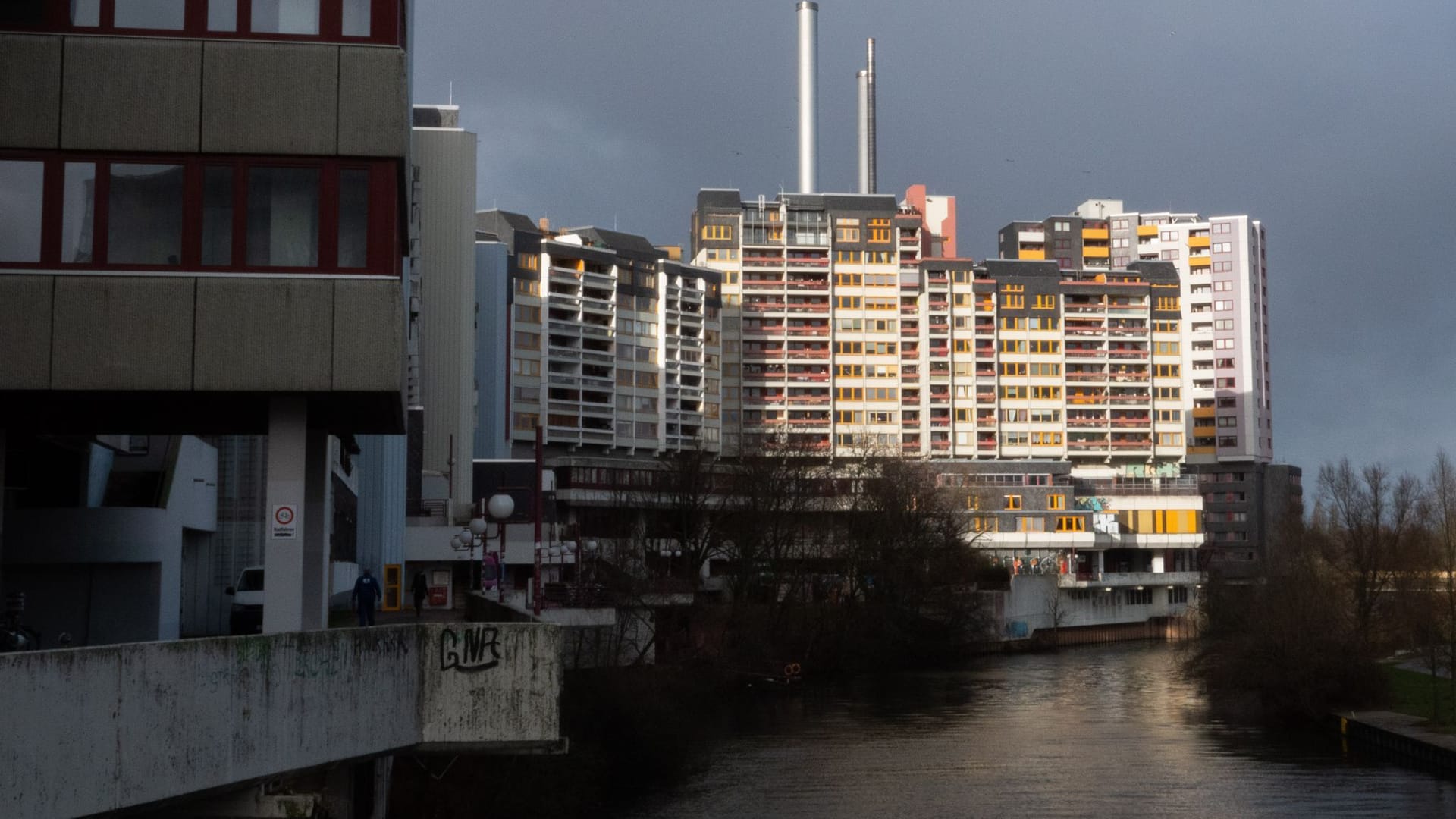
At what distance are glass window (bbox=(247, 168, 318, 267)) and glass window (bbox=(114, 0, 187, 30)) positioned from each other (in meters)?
2.68

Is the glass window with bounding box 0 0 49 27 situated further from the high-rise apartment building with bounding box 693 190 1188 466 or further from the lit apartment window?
the high-rise apartment building with bounding box 693 190 1188 466

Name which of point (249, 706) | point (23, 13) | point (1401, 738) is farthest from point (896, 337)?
point (249, 706)

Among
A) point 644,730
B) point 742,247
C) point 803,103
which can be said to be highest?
point 803,103

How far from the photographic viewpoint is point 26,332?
2311cm

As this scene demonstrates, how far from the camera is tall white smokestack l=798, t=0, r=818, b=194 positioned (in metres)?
162

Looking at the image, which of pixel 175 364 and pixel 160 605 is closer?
pixel 175 364

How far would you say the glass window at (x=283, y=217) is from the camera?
2377 centimetres

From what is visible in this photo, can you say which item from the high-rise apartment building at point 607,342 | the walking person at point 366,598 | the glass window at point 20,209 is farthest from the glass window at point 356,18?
the high-rise apartment building at point 607,342

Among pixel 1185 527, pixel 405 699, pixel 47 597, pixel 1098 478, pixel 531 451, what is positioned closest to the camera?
pixel 405 699

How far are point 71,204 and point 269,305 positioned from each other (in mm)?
3202

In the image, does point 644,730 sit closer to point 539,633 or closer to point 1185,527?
point 539,633

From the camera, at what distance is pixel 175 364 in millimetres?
23516

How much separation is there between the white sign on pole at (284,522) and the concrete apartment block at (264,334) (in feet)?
6.05

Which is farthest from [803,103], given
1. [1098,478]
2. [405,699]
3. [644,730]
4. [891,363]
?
[405,699]
